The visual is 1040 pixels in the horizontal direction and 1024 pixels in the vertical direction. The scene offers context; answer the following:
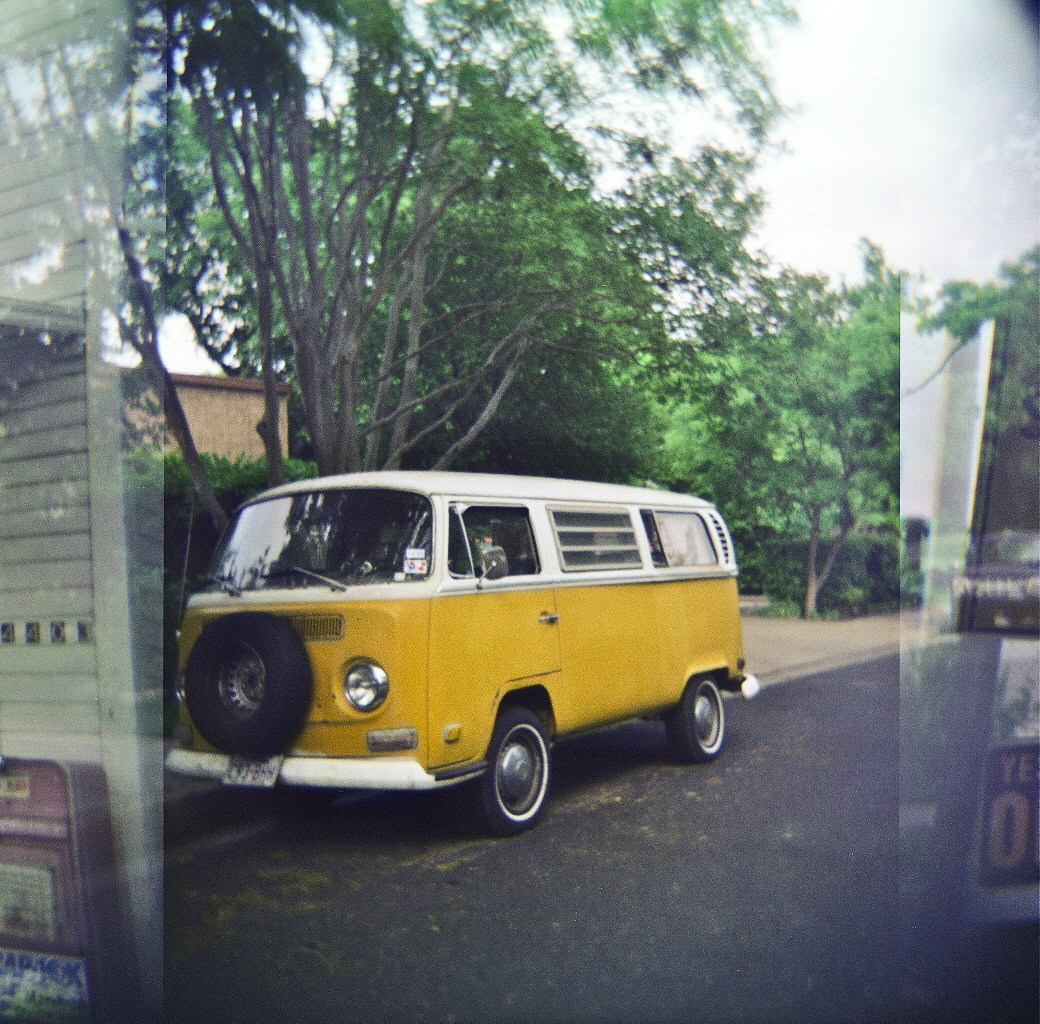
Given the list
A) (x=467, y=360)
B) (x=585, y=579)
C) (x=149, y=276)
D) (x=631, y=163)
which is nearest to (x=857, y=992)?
(x=585, y=579)

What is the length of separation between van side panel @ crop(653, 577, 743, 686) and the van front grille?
9.27 feet

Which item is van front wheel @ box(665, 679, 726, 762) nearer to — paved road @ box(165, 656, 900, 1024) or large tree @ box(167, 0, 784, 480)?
paved road @ box(165, 656, 900, 1024)

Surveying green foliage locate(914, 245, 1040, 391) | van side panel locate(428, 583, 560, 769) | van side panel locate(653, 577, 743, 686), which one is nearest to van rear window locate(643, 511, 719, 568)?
van side panel locate(653, 577, 743, 686)

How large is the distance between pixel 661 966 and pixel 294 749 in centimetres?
234

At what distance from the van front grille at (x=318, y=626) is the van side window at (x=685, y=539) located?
10.4ft

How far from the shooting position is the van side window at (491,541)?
608 cm

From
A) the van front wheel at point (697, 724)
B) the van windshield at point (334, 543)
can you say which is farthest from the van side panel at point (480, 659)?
the van front wheel at point (697, 724)

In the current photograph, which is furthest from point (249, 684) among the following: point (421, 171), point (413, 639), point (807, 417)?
point (807, 417)

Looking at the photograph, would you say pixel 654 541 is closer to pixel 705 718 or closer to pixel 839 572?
pixel 705 718

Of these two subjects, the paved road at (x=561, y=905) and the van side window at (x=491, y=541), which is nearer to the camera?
the paved road at (x=561, y=905)

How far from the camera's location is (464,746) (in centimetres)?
578

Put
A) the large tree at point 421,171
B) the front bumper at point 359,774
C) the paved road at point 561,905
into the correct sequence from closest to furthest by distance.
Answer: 1. the paved road at point 561,905
2. the front bumper at point 359,774
3. the large tree at point 421,171

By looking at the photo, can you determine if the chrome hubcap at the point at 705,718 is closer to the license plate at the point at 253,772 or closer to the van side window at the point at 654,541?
the van side window at the point at 654,541

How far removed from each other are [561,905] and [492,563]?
1904mm
